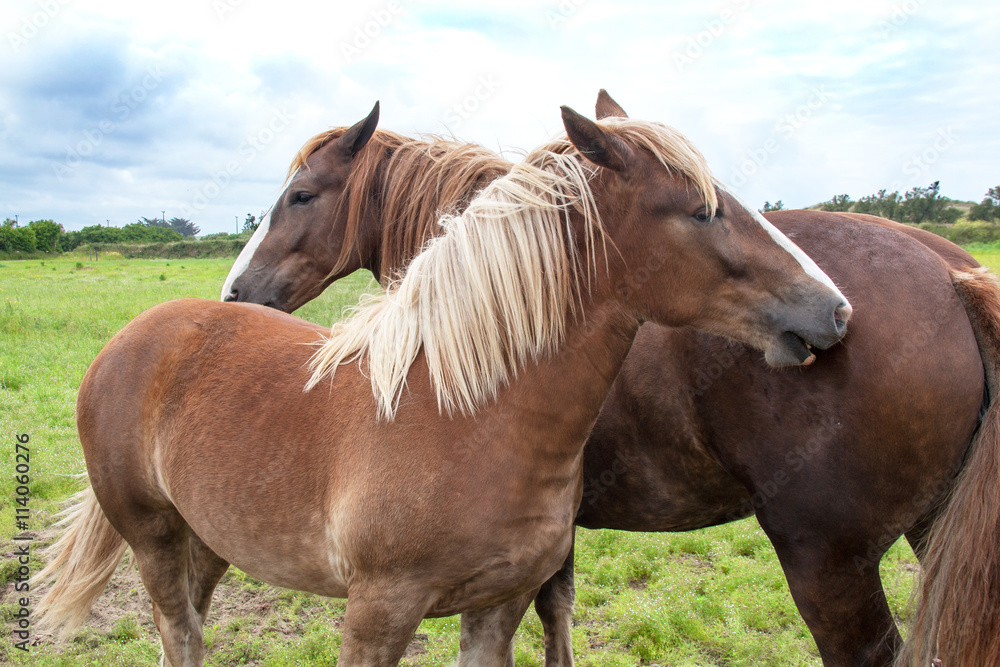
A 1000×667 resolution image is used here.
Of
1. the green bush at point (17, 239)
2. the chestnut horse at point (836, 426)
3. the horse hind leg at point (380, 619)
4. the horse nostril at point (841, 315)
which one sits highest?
the green bush at point (17, 239)

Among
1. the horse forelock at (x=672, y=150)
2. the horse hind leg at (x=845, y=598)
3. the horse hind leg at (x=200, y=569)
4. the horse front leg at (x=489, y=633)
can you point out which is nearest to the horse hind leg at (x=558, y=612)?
the horse front leg at (x=489, y=633)

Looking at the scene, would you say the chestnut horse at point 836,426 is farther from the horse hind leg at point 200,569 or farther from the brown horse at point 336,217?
the horse hind leg at point 200,569

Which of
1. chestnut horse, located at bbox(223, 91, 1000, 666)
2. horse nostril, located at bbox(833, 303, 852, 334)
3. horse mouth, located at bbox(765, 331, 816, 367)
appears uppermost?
horse nostril, located at bbox(833, 303, 852, 334)

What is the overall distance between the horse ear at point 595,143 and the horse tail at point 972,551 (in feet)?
4.05

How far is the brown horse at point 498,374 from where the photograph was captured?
6.17 feet

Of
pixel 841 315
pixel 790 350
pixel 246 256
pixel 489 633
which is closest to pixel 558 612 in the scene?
pixel 489 633

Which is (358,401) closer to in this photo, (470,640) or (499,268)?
(499,268)

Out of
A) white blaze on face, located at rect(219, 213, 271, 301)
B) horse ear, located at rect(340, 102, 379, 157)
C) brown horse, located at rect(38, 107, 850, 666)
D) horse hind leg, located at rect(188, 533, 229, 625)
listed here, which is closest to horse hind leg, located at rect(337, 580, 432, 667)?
brown horse, located at rect(38, 107, 850, 666)

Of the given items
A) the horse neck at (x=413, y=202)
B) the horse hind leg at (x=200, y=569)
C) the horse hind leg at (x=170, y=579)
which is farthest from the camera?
the horse hind leg at (x=200, y=569)

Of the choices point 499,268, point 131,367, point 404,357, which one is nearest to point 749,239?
point 499,268

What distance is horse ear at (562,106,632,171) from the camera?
1777 millimetres

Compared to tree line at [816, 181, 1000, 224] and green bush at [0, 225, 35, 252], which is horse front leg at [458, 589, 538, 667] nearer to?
tree line at [816, 181, 1000, 224]

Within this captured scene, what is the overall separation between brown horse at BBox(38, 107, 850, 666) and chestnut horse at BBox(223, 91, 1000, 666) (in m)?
0.35

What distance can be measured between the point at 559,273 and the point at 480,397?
445 millimetres
